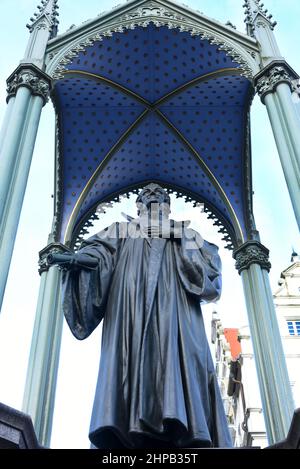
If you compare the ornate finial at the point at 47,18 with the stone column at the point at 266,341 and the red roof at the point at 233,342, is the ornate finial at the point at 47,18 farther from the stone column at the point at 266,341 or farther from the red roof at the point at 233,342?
the red roof at the point at 233,342

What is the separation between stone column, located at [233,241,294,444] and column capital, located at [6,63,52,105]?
4782 mm

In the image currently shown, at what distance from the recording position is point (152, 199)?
5.31 metres

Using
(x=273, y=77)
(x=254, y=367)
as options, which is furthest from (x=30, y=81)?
(x=254, y=367)

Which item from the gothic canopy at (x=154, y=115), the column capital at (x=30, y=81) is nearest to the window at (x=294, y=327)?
the gothic canopy at (x=154, y=115)

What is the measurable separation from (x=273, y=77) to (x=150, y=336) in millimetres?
6569

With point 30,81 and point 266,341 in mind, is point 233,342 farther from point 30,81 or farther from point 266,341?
point 30,81

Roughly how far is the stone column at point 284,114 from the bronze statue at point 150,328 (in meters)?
3.14

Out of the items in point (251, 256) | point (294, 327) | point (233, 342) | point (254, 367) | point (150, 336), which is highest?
point (233, 342)

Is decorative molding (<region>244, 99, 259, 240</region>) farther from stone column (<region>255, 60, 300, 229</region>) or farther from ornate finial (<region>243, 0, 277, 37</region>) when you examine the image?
stone column (<region>255, 60, 300, 229</region>)

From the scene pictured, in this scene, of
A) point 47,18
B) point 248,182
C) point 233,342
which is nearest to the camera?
point 47,18

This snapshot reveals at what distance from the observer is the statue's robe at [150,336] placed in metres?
3.66
